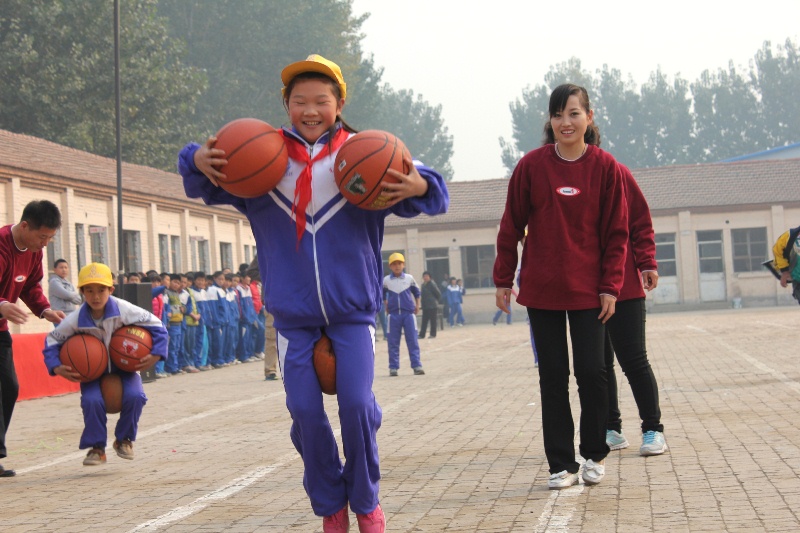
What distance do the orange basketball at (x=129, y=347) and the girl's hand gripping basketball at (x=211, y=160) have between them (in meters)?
4.34

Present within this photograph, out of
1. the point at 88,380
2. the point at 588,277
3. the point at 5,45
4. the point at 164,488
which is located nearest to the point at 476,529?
the point at 588,277

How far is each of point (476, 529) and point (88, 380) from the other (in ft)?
14.0

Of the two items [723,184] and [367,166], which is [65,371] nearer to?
[367,166]

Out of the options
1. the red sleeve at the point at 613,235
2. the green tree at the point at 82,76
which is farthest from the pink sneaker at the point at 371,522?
the green tree at the point at 82,76

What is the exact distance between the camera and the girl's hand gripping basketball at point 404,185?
5223mm

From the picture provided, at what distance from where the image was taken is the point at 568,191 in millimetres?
7207

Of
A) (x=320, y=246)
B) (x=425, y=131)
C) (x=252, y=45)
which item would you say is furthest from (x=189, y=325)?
(x=425, y=131)

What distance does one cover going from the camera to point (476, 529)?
6.19 metres

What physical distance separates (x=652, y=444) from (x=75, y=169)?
25836mm

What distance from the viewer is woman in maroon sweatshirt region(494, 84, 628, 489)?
7.18 m

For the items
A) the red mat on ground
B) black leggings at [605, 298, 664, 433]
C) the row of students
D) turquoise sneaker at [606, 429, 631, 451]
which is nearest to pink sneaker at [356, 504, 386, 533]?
black leggings at [605, 298, 664, 433]

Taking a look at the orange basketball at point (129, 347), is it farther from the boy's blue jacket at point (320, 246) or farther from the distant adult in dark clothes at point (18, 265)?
the boy's blue jacket at point (320, 246)

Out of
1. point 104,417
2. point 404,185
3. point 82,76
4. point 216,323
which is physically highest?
point 82,76

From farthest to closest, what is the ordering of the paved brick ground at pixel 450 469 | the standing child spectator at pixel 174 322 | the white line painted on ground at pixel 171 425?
the standing child spectator at pixel 174 322 → the white line painted on ground at pixel 171 425 → the paved brick ground at pixel 450 469
